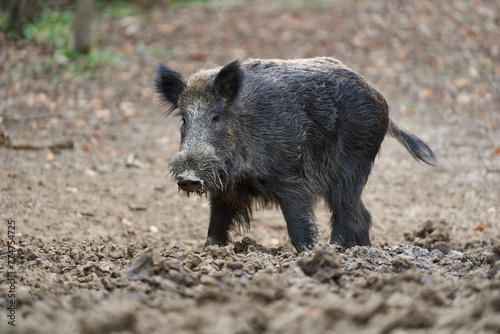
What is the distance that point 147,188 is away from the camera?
7777mm

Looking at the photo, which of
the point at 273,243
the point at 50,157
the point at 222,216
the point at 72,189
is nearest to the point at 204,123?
the point at 222,216

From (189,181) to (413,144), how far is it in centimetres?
272

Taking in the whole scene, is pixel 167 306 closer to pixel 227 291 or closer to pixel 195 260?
pixel 227 291

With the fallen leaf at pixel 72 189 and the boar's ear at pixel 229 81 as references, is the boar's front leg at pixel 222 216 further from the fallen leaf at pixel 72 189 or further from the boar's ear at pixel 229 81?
the fallen leaf at pixel 72 189

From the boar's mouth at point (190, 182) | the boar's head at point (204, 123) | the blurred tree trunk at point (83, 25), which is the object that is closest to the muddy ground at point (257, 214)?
the boar's mouth at point (190, 182)

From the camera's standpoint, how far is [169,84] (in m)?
5.72

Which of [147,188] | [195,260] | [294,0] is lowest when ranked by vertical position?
[147,188]

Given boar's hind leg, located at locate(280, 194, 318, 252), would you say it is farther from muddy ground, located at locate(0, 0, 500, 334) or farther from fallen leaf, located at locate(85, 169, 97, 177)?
fallen leaf, located at locate(85, 169, 97, 177)

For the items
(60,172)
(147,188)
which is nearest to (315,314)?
(147,188)

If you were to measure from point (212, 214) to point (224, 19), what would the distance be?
9124mm

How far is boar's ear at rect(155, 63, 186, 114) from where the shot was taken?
5.63 metres

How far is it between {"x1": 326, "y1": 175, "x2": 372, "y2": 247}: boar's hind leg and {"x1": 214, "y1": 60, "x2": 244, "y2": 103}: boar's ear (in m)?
1.41

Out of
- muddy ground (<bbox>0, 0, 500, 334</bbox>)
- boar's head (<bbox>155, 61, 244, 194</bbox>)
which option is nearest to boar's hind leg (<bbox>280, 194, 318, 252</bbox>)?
muddy ground (<bbox>0, 0, 500, 334</bbox>)

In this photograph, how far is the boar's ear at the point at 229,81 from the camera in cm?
527
